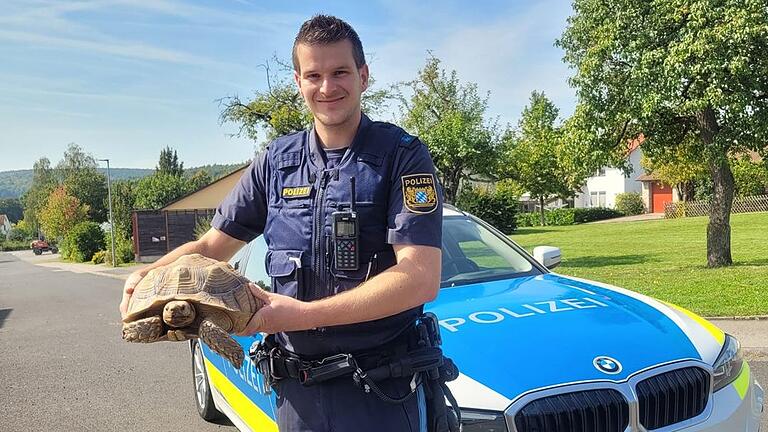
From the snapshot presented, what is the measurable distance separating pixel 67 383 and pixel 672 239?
883 inches

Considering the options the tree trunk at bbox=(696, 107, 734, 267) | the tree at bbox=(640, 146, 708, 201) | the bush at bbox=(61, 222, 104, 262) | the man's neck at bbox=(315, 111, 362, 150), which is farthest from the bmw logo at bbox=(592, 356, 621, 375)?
the bush at bbox=(61, 222, 104, 262)

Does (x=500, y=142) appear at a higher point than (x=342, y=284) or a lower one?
higher

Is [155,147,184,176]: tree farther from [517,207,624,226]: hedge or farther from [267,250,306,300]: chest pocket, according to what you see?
[267,250,306,300]: chest pocket

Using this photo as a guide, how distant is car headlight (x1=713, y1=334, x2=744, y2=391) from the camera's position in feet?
10.0

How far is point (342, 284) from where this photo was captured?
204 cm

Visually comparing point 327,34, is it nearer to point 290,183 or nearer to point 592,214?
point 290,183

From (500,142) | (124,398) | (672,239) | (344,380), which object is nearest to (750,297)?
(124,398)

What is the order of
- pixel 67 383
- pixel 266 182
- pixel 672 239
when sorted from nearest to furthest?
pixel 266 182 < pixel 67 383 < pixel 672 239

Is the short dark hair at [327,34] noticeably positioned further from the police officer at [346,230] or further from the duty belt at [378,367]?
the duty belt at [378,367]

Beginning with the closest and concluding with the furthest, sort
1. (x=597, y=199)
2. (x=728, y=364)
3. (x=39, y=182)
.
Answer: (x=728, y=364), (x=597, y=199), (x=39, y=182)

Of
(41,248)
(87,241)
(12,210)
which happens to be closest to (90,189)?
(41,248)

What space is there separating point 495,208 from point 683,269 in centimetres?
2001

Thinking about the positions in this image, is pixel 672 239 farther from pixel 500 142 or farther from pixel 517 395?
pixel 517 395

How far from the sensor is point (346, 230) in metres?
2.00
